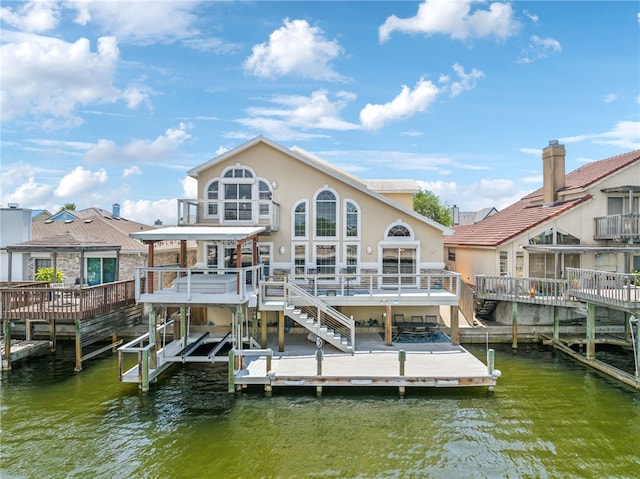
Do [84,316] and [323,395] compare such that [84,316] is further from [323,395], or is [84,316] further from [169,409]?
[323,395]

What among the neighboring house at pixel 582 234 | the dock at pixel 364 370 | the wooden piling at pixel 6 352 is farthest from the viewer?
the neighboring house at pixel 582 234

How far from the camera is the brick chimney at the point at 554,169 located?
2322 cm

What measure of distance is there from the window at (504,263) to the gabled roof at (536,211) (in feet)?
2.64

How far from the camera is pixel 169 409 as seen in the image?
12281 millimetres

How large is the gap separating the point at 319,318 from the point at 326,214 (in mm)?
5314

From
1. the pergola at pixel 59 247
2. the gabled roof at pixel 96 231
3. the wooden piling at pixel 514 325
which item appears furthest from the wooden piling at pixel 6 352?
the wooden piling at pixel 514 325

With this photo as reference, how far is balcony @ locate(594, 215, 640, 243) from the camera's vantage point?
65.7 feet

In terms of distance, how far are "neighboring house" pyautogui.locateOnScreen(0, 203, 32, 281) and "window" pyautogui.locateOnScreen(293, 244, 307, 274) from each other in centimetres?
1383

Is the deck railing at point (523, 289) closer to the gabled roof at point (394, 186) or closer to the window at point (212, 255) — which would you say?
the gabled roof at point (394, 186)

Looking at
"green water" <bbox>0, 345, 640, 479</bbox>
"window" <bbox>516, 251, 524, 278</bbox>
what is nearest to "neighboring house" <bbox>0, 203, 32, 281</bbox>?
"green water" <bbox>0, 345, 640, 479</bbox>

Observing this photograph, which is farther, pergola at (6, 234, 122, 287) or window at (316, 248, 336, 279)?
window at (316, 248, 336, 279)

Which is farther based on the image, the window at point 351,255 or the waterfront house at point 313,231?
the window at point 351,255

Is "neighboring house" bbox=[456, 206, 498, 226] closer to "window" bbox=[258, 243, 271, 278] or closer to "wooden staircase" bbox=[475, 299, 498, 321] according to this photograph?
"wooden staircase" bbox=[475, 299, 498, 321]

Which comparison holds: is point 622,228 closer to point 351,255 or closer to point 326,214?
point 351,255
